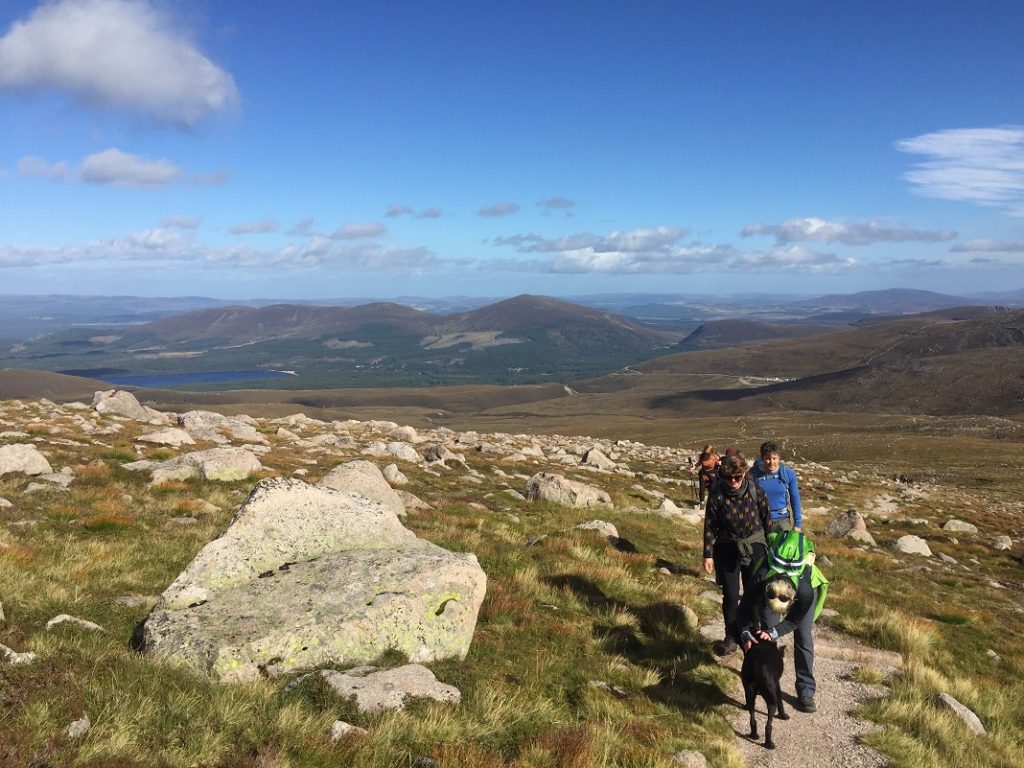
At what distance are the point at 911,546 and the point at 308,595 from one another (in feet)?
99.9

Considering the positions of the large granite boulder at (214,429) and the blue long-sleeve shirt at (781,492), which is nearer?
the blue long-sleeve shirt at (781,492)

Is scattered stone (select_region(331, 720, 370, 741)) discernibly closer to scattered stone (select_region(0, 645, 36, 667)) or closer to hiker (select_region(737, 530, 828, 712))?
scattered stone (select_region(0, 645, 36, 667))

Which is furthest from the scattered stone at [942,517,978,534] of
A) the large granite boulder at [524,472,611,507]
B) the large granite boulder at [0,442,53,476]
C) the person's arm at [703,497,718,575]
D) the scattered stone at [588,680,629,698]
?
the large granite boulder at [0,442,53,476]

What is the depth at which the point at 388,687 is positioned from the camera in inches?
307

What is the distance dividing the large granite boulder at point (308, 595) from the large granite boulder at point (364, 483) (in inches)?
318

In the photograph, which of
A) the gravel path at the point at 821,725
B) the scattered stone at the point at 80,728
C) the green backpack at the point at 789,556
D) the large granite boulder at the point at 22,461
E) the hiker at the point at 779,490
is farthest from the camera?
the large granite boulder at the point at 22,461

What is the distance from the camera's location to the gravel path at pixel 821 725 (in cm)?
832

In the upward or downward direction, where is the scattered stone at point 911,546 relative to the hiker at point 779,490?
downward

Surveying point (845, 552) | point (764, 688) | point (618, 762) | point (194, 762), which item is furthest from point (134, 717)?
point (845, 552)

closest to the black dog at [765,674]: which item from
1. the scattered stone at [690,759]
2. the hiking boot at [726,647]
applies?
the scattered stone at [690,759]

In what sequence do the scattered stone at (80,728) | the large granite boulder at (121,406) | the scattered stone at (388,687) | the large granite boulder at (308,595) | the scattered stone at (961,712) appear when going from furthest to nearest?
the large granite boulder at (121,406)
the scattered stone at (961,712)
the large granite boulder at (308,595)
the scattered stone at (388,687)
the scattered stone at (80,728)

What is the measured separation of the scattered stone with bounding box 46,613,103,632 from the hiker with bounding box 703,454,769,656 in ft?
32.3

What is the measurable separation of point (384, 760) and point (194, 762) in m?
1.85

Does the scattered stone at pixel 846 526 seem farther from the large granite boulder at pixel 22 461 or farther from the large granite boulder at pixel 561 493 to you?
the large granite boulder at pixel 22 461
